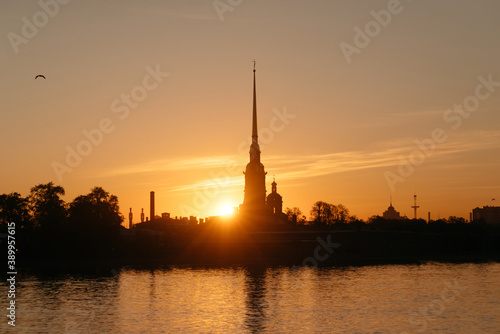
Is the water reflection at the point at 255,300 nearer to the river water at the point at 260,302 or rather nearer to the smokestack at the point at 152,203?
the river water at the point at 260,302

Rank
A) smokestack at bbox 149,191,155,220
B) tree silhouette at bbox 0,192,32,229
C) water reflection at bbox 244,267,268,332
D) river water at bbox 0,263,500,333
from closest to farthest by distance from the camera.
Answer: river water at bbox 0,263,500,333 < water reflection at bbox 244,267,268,332 < tree silhouette at bbox 0,192,32,229 < smokestack at bbox 149,191,155,220

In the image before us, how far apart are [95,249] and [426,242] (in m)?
80.6

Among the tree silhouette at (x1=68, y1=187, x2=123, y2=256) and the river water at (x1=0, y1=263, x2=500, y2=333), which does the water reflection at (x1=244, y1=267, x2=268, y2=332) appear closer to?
the river water at (x1=0, y1=263, x2=500, y2=333)

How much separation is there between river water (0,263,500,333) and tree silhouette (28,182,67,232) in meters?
18.0

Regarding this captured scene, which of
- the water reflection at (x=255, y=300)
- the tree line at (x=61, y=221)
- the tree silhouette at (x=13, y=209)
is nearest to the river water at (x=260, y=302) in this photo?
the water reflection at (x=255, y=300)

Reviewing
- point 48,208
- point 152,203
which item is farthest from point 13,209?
point 152,203

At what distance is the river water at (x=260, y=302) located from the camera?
55594 millimetres

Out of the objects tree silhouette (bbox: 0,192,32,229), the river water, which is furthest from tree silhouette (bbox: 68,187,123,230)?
the river water

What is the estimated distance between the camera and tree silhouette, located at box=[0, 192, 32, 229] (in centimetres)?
12850

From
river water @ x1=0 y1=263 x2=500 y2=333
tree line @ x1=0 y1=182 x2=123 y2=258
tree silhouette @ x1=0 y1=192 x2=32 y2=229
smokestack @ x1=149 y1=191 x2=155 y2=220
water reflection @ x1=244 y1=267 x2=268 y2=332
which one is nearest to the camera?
river water @ x1=0 y1=263 x2=500 y2=333

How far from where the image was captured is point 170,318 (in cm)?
5956

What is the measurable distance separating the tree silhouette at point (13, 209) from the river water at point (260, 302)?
26856 millimetres

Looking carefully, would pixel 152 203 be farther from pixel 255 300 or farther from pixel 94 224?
pixel 255 300

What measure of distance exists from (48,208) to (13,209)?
7.60 metres
